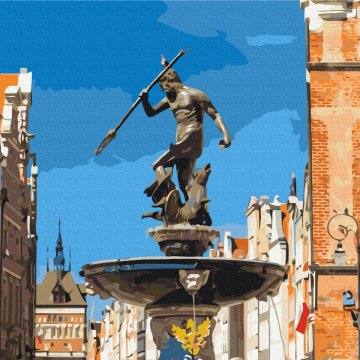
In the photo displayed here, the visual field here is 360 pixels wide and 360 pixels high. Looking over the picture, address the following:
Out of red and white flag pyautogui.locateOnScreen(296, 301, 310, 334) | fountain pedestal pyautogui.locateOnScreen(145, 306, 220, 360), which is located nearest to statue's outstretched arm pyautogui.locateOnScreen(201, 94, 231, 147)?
A: fountain pedestal pyautogui.locateOnScreen(145, 306, 220, 360)

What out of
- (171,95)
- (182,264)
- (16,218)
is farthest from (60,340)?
(182,264)

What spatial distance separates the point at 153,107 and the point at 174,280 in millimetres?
3803

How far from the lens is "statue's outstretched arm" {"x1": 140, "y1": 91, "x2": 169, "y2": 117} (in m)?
27.9

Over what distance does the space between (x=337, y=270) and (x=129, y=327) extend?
3400 inches

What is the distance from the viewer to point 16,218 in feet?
212

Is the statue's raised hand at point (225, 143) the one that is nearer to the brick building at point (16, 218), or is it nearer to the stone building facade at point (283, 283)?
the stone building facade at point (283, 283)

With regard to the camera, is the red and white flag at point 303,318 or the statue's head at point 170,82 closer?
the statue's head at point 170,82

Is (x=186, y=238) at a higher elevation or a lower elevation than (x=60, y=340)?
lower

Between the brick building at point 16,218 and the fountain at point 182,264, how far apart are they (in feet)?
105

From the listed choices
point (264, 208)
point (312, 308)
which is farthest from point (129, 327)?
point (312, 308)

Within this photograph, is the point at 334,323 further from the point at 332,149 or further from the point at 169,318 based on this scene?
the point at 169,318

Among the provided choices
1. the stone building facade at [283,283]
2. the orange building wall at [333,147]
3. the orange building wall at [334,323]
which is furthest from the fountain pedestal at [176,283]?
the stone building facade at [283,283]

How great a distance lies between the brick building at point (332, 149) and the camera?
41.7 m

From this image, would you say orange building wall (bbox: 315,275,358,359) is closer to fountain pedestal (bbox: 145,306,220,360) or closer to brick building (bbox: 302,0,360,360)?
brick building (bbox: 302,0,360,360)
